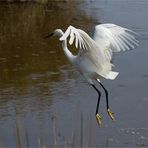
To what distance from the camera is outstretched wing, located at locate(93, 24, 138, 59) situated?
5986mm

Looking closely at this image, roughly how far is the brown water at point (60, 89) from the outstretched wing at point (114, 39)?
79 centimetres

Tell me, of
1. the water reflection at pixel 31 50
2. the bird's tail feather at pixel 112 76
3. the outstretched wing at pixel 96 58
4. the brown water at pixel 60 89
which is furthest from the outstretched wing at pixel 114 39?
the water reflection at pixel 31 50

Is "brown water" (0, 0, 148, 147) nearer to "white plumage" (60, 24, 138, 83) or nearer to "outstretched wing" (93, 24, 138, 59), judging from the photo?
"white plumage" (60, 24, 138, 83)

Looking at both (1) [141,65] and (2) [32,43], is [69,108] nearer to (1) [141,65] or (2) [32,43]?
(1) [141,65]

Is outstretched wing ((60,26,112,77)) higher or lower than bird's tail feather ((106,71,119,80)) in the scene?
higher

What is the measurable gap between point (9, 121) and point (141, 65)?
3515 millimetres

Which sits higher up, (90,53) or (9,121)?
(90,53)

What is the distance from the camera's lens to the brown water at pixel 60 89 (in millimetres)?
6684

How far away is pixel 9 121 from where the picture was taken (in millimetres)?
7184

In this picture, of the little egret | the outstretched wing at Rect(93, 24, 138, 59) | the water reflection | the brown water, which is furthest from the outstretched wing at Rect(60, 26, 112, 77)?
the water reflection

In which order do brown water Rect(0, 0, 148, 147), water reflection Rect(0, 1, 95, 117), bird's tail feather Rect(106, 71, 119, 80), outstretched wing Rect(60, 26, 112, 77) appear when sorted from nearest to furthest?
1. outstretched wing Rect(60, 26, 112, 77)
2. bird's tail feather Rect(106, 71, 119, 80)
3. brown water Rect(0, 0, 148, 147)
4. water reflection Rect(0, 1, 95, 117)

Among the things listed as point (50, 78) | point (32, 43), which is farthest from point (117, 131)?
point (32, 43)

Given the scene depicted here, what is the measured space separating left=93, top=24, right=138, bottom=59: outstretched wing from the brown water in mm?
795

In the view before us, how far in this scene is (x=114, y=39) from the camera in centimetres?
614
